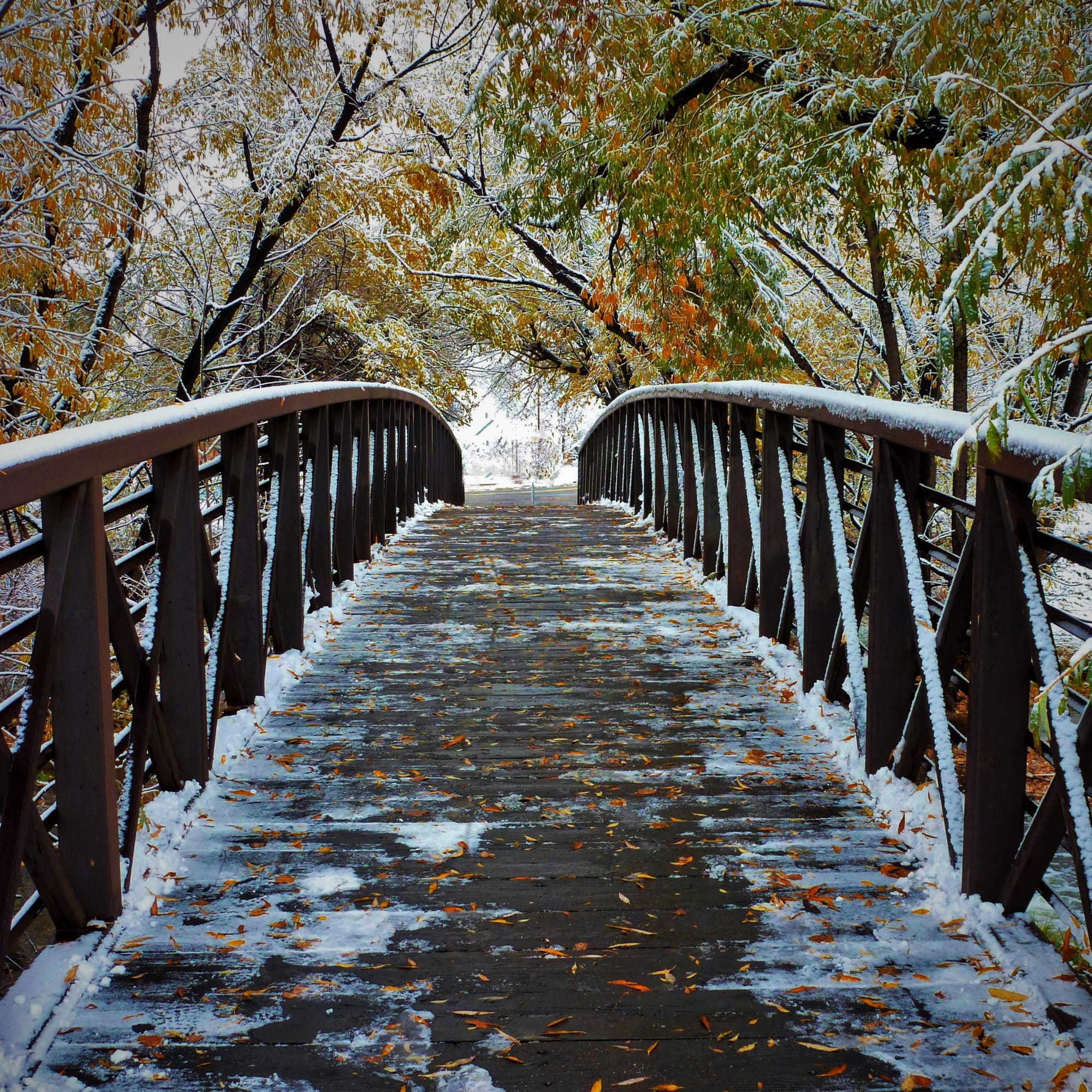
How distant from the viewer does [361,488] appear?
6.68 m

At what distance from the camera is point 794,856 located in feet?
8.95

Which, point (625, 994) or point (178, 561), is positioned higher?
point (178, 561)

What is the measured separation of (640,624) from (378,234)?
12.7 metres

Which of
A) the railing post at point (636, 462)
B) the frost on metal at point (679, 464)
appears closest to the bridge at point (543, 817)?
the frost on metal at point (679, 464)

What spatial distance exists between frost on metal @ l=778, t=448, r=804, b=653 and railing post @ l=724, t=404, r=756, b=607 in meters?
0.85

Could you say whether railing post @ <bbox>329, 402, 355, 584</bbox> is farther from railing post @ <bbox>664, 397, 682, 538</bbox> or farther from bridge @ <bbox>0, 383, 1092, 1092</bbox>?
railing post @ <bbox>664, 397, 682, 538</bbox>

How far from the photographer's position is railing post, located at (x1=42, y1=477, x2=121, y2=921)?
2.24 metres

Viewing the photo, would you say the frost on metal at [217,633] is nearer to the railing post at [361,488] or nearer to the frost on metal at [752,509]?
the frost on metal at [752,509]

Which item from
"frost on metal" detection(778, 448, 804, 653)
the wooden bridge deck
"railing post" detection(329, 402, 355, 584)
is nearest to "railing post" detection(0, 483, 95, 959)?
the wooden bridge deck

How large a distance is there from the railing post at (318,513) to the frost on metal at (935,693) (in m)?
3.13

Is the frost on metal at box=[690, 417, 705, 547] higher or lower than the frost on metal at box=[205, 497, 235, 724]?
higher

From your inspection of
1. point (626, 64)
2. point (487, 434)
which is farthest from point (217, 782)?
point (487, 434)

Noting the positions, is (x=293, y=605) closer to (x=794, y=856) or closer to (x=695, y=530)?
(x=794, y=856)

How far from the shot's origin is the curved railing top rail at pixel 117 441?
75.5 inches
